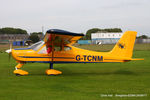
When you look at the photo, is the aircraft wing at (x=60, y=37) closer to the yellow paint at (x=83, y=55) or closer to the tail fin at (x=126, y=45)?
the yellow paint at (x=83, y=55)

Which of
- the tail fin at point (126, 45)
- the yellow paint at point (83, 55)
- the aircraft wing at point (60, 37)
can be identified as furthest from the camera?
the tail fin at point (126, 45)

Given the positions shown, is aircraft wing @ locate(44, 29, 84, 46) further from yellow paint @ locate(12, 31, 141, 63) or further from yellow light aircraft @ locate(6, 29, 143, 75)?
yellow paint @ locate(12, 31, 141, 63)

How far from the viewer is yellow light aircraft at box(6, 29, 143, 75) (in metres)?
9.52

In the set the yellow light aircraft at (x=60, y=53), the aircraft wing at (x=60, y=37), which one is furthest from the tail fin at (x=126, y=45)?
the aircraft wing at (x=60, y=37)

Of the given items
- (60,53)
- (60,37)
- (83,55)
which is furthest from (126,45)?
(60,37)

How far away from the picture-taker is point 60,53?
1005 cm

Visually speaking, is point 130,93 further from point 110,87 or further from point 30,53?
point 30,53

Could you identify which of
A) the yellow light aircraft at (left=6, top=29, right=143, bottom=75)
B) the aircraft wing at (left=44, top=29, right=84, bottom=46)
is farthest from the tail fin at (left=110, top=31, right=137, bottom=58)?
the aircraft wing at (left=44, top=29, right=84, bottom=46)

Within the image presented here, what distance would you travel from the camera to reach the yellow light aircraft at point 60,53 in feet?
31.2

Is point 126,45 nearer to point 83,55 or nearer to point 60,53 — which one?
point 83,55

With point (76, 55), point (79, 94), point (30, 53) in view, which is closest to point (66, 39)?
point (76, 55)

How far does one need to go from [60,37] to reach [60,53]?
1.30m

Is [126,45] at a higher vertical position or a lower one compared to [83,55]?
higher

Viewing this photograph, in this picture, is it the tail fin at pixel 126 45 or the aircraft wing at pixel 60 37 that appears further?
the tail fin at pixel 126 45
